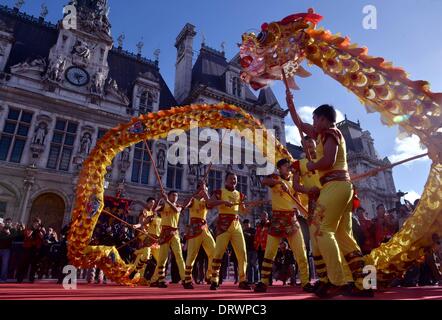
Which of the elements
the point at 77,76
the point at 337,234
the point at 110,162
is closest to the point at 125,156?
the point at 77,76

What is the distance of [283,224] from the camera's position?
16.5 ft

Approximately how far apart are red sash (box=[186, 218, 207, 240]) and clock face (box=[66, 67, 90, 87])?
15599 millimetres

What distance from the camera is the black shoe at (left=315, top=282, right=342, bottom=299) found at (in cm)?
300

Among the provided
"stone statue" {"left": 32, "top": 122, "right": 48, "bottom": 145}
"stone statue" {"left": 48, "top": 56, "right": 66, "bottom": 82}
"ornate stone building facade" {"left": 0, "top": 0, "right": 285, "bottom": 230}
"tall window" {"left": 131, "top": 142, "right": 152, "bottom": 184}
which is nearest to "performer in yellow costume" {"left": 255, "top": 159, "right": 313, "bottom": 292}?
"ornate stone building facade" {"left": 0, "top": 0, "right": 285, "bottom": 230}

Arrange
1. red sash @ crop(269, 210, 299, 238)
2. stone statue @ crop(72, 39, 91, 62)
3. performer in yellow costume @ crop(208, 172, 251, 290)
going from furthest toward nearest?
stone statue @ crop(72, 39, 91, 62), performer in yellow costume @ crop(208, 172, 251, 290), red sash @ crop(269, 210, 299, 238)

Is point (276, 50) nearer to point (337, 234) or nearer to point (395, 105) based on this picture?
point (395, 105)

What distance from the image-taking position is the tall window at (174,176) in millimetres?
20047

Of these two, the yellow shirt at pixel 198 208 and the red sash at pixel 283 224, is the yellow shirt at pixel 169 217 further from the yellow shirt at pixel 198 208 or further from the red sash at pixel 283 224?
the red sash at pixel 283 224

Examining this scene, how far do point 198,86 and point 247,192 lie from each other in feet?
31.0

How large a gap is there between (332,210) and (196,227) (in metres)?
4.15

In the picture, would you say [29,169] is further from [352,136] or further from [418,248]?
[352,136]

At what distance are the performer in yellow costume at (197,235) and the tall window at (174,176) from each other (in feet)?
43.6

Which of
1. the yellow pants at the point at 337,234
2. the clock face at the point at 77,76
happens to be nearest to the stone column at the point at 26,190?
the clock face at the point at 77,76

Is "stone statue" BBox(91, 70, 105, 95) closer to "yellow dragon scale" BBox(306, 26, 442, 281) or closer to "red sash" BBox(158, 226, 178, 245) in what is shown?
"red sash" BBox(158, 226, 178, 245)
